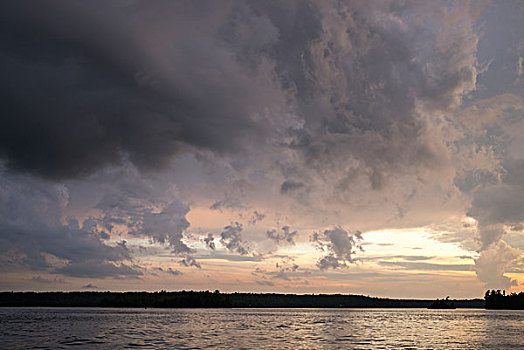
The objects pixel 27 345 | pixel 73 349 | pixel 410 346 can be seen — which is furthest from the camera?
pixel 410 346

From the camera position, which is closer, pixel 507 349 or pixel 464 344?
pixel 507 349

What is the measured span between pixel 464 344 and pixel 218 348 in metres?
46.1

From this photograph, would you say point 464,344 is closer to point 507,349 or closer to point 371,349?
point 507,349

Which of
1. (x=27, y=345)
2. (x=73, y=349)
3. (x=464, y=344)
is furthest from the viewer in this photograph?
(x=464, y=344)

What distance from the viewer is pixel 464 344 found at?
84.2 metres

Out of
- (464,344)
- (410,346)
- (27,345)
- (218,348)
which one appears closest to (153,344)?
(218,348)

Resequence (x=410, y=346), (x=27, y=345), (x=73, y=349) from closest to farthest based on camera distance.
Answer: (x=73, y=349), (x=27, y=345), (x=410, y=346)

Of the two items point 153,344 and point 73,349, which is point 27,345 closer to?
point 73,349

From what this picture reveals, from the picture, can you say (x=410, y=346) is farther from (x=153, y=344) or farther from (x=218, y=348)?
(x=153, y=344)

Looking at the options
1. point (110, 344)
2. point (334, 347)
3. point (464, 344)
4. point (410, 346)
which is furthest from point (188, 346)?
point (464, 344)

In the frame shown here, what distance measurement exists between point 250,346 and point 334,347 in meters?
13.4

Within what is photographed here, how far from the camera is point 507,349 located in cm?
7569

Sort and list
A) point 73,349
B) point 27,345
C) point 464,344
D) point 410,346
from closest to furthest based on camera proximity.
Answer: point 73,349 → point 27,345 → point 410,346 → point 464,344

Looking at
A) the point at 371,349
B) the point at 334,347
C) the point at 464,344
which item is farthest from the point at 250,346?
the point at 464,344
